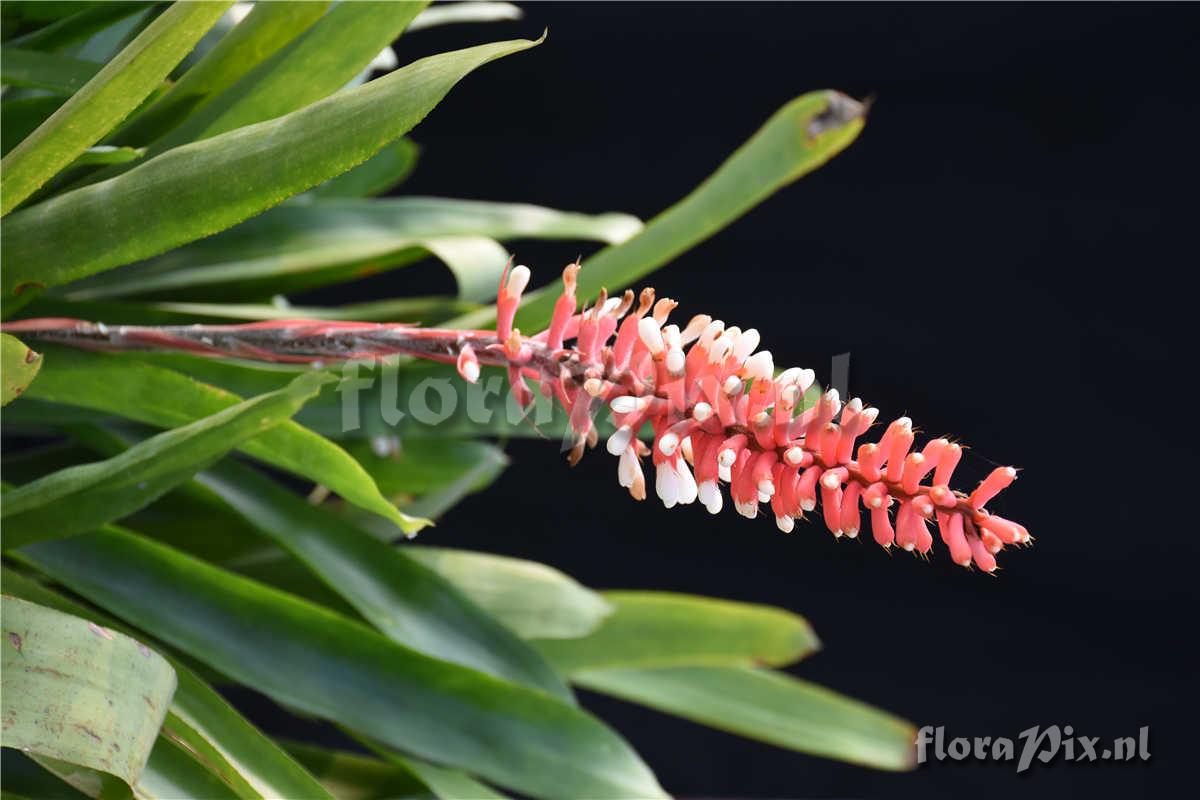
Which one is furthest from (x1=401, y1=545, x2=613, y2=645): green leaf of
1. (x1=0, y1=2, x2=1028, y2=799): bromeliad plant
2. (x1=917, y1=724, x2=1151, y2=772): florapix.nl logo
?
(x1=917, y1=724, x2=1151, y2=772): florapix.nl logo

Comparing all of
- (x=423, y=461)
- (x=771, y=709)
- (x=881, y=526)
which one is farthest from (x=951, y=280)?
(x=881, y=526)

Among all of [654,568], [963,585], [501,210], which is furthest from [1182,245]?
[501,210]

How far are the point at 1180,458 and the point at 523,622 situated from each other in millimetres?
791

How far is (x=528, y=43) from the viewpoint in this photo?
1.18 feet

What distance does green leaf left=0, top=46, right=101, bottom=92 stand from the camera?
1.52 ft

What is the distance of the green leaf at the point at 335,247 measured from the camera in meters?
0.61

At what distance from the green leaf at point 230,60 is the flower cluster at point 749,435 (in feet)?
0.67

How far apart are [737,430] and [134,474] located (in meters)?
0.24

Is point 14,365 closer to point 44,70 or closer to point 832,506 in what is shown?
point 44,70

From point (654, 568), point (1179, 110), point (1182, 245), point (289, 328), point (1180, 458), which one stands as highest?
point (1179, 110)

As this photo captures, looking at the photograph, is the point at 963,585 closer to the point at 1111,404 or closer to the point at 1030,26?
the point at 1111,404

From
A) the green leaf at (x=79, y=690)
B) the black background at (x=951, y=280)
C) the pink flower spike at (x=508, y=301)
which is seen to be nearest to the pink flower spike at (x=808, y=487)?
the pink flower spike at (x=508, y=301)

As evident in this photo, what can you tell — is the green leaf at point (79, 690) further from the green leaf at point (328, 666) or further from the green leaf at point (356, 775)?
the green leaf at point (356, 775)

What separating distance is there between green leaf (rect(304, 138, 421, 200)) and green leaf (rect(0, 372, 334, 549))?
33cm
